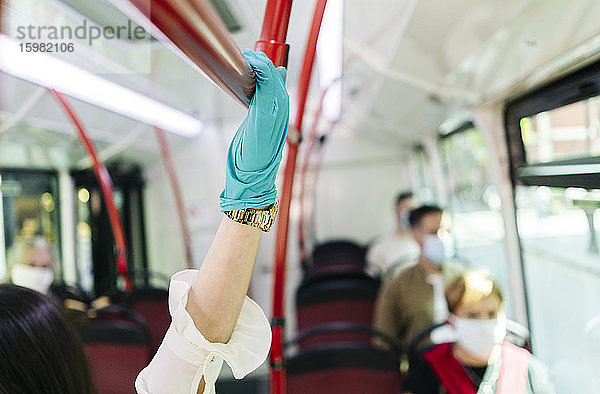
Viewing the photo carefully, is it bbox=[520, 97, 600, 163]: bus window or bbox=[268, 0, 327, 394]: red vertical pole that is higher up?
bbox=[520, 97, 600, 163]: bus window

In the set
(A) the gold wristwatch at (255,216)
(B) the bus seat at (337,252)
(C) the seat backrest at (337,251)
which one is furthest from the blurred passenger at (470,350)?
(C) the seat backrest at (337,251)

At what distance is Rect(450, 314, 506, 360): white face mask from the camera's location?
2047mm

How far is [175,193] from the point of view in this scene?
3736 millimetres

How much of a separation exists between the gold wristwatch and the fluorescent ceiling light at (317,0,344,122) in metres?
1.08

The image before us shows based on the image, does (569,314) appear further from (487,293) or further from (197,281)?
(197,281)

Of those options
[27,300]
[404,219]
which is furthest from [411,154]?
[27,300]

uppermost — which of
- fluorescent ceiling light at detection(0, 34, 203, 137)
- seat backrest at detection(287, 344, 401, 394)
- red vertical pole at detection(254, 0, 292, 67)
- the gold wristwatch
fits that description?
fluorescent ceiling light at detection(0, 34, 203, 137)

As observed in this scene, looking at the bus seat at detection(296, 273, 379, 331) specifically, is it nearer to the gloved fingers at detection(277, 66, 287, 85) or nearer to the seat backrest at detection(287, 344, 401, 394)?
the seat backrest at detection(287, 344, 401, 394)

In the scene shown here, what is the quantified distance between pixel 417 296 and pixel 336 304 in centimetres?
115

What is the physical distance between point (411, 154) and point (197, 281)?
22.8 feet

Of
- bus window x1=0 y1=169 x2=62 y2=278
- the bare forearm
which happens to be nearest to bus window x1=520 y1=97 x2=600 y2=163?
the bare forearm

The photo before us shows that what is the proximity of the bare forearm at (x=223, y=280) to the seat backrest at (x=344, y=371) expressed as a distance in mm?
1646

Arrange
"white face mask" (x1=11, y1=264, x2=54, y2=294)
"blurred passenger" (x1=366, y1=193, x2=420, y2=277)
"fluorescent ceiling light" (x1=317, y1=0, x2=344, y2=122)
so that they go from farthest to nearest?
"blurred passenger" (x1=366, y1=193, x2=420, y2=277) → "white face mask" (x1=11, y1=264, x2=54, y2=294) → "fluorescent ceiling light" (x1=317, y1=0, x2=344, y2=122)

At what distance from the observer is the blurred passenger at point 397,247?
227 inches
